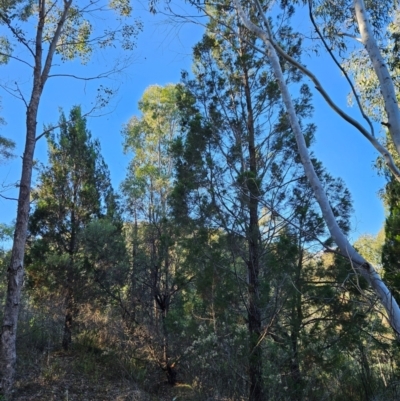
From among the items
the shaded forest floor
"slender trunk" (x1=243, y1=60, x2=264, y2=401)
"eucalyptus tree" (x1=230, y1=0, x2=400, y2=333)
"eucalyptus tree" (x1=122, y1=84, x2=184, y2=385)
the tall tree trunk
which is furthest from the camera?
"eucalyptus tree" (x1=122, y1=84, x2=184, y2=385)

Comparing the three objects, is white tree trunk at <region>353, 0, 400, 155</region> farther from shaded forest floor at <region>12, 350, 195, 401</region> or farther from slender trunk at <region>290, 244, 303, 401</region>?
shaded forest floor at <region>12, 350, 195, 401</region>

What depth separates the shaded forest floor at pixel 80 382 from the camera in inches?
271

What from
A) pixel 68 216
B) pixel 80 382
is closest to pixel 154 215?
pixel 68 216

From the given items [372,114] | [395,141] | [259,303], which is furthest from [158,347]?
[395,141]

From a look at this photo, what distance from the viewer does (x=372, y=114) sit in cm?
711

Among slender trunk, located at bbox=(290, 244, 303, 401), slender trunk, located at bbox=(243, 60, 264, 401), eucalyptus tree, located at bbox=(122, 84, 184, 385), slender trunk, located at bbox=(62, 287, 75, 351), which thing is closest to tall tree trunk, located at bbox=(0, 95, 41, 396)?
eucalyptus tree, located at bbox=(122, 84, 184, 385)

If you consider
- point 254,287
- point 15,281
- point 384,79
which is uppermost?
point 384,79

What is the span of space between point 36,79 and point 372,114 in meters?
6.42

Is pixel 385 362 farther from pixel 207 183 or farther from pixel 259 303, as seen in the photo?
pixel 207 183

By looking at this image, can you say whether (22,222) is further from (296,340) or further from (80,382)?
(296,340)

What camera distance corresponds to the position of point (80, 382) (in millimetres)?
7969

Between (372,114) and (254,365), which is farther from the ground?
(372,114)

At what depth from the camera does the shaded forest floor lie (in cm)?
689

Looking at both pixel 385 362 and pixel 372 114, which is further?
pixel 372 114
